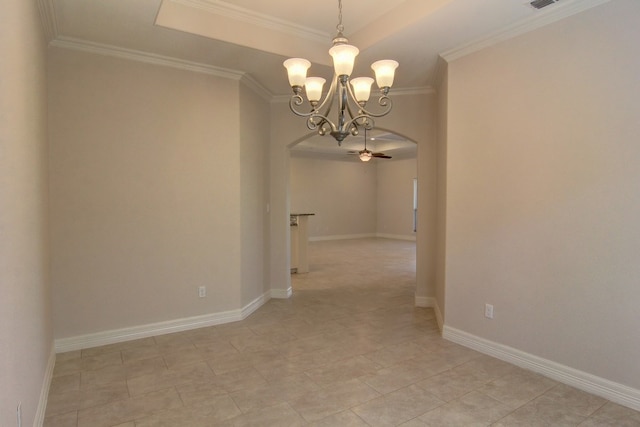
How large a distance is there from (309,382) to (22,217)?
6.90ft

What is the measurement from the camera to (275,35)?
11.4 feet

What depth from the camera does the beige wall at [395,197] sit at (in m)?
12.0

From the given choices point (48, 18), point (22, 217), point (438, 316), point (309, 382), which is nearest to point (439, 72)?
point (438, 316)

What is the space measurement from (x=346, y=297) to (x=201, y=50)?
3.55 m

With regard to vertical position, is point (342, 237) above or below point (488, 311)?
below

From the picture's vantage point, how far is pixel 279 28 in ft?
11.4

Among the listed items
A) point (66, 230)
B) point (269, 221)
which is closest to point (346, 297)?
point (269, 221)

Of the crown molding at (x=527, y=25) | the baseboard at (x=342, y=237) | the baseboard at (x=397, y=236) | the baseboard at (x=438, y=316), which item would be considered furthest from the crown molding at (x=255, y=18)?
the baseboard at (x=397, y=236)

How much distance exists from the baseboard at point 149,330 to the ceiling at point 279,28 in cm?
261

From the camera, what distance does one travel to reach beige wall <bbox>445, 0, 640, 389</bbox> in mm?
2422

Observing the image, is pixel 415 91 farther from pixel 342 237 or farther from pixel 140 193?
pixel 342 237

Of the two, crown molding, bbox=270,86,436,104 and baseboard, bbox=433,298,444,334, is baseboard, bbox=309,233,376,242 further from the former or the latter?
crown molding, bbox=270,86,436,104

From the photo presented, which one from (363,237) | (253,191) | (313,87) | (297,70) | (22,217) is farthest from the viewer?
(363,237)

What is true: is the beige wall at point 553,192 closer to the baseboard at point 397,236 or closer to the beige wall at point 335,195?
the beige wall at point 335,195
